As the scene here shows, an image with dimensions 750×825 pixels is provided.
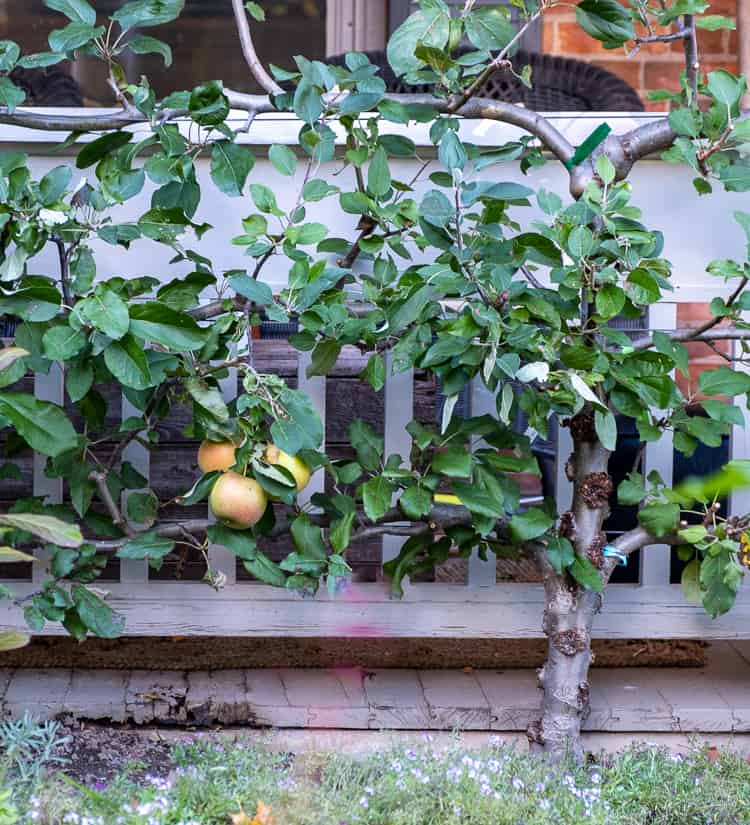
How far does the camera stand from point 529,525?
2.01 m

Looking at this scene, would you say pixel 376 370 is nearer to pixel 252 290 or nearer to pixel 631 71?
pixel 252 290

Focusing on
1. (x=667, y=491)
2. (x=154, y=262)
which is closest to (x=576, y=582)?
(x=667, y=491)

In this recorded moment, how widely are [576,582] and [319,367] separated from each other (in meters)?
0.61

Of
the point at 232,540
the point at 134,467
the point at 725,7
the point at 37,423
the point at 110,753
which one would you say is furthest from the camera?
the point at 725,7

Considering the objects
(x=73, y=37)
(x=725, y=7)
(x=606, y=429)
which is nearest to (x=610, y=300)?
(x=606, y=429)

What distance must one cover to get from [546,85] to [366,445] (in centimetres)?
167

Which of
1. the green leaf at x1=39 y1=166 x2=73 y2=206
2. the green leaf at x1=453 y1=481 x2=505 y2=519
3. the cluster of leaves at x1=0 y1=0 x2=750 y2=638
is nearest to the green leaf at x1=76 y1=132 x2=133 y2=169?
the cluster of leaves at x1=0 y1=0 x2=750 y2=638

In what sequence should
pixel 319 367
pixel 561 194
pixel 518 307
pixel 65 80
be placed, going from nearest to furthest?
pixel 518 307 < pixel 319 367 < pixel 561 194 < pixel 65 80

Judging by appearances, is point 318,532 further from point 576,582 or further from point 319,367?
point 576,582

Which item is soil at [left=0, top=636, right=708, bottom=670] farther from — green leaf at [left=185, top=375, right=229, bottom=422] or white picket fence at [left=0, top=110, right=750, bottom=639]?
green leaf at [left=185, top=375, right=229, bottom=422]

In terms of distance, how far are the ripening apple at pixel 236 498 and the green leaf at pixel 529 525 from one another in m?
0.45

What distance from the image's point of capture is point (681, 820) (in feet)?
6.27

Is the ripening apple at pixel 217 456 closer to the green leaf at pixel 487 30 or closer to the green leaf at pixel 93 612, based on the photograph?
the green leaf at pixel 93 612

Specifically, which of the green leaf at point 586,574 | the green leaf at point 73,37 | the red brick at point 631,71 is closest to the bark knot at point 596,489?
the green leaf at point 586,574
